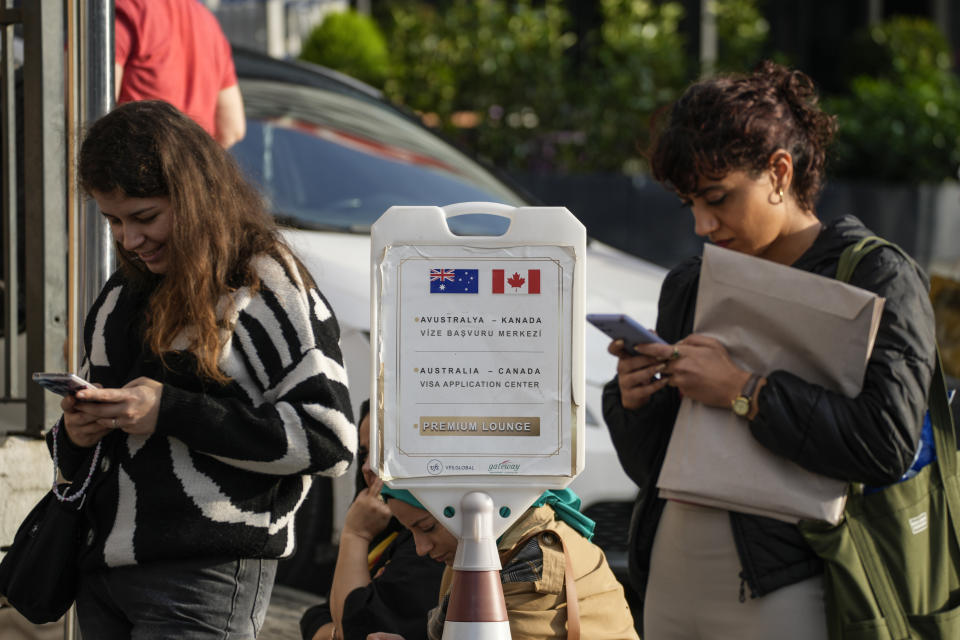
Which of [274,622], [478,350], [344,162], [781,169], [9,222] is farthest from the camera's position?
[344,162]

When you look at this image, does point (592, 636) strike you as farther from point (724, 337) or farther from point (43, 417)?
point (43, 417)

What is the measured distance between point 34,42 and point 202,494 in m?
1.77

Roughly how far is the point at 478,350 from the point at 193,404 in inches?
25.6

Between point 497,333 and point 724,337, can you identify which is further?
point 724,337

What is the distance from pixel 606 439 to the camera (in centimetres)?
415

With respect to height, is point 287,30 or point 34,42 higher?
point 287,30

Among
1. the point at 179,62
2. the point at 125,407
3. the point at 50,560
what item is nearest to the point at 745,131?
the point at 125,407

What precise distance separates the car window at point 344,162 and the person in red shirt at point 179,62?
37cm

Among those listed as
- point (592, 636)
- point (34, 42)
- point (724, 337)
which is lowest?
point (592, 636)

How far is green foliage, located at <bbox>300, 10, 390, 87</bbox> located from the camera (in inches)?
503

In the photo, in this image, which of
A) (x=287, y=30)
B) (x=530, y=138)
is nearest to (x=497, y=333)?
(x=530, y=138)

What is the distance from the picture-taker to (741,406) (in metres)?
2.40

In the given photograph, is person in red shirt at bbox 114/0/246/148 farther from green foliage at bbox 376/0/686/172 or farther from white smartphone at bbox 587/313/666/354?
A: green foliage at bbox 376/0/686/172

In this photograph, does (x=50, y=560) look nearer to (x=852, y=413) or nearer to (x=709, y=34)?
(x=852, y=413)
